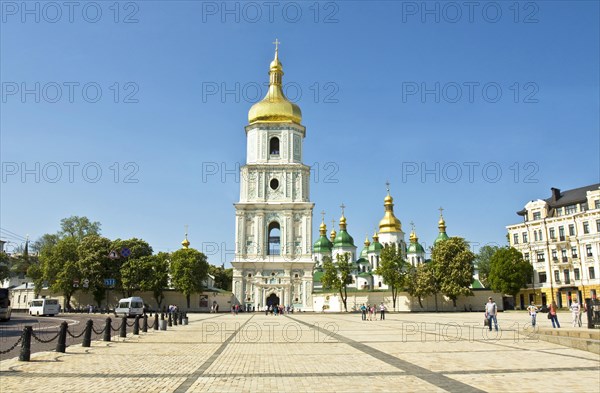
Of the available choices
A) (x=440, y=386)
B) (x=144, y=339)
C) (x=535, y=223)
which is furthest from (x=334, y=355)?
(x=535, y=223)

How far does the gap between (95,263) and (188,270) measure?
1042 centimetres

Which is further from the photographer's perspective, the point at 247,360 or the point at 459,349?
the point at 459,349

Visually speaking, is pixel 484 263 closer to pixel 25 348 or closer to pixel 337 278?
pixel 337 278

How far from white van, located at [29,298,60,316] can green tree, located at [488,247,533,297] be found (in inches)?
1898

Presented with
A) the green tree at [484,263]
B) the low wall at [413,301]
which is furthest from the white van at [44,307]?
the green tree at [484,263]

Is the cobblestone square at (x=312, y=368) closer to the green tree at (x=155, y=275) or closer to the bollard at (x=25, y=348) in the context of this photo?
the bollard at (x=25, y=348)

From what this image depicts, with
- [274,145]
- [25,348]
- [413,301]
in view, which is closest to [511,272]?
[413,301]

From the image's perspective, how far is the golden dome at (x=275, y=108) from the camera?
71375 mm

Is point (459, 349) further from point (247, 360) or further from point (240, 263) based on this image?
point (240, 263)

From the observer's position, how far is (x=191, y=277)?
209 ft

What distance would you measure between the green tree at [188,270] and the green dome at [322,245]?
3984cm

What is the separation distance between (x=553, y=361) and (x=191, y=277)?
54.2 meters

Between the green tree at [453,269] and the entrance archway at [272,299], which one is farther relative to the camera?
the entrance archway at [272,299]

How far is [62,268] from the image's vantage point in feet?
201
